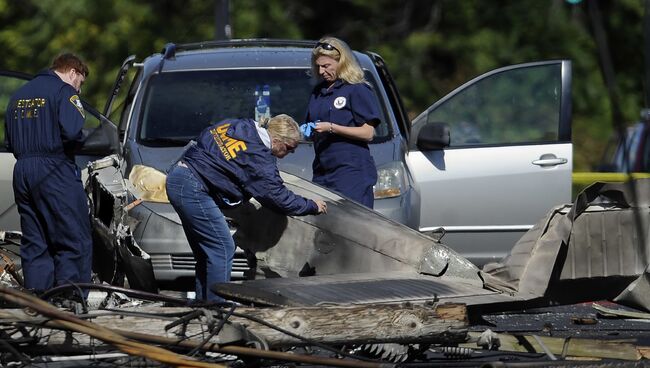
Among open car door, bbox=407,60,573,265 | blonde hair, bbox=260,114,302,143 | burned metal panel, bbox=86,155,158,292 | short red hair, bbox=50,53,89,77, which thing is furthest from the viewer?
open car door, bbox=407,60,573,265

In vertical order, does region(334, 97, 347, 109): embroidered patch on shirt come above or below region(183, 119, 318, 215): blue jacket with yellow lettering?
above

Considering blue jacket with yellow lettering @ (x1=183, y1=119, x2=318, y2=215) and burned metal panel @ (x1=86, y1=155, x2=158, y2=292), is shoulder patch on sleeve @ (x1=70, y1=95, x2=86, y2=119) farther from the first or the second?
blue jacket with yellow lettering @ (x1=183, y1=119, x2=318, y2=215)

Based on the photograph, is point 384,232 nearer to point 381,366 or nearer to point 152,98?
point 381,366

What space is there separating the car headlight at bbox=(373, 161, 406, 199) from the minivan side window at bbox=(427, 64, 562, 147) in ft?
3.82

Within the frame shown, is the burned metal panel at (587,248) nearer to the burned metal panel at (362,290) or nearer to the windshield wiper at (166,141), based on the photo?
the burned metal panel at (362,290)

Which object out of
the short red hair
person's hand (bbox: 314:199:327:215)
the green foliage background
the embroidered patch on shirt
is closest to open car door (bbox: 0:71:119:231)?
the short red hair

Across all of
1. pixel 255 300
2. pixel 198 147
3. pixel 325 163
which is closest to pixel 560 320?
pixel 325 163

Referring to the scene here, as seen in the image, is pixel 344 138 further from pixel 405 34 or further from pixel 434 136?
pixel 405 34

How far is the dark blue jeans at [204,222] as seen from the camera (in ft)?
24.1

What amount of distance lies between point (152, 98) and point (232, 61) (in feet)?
2.26

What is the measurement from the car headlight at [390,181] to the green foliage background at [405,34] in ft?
34.6

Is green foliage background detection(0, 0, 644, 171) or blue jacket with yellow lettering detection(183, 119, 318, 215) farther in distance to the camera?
green foliage background detection(0, 0, 644, 171)

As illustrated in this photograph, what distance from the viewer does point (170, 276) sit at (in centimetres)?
862

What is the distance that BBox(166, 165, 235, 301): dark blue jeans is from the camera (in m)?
7.36
